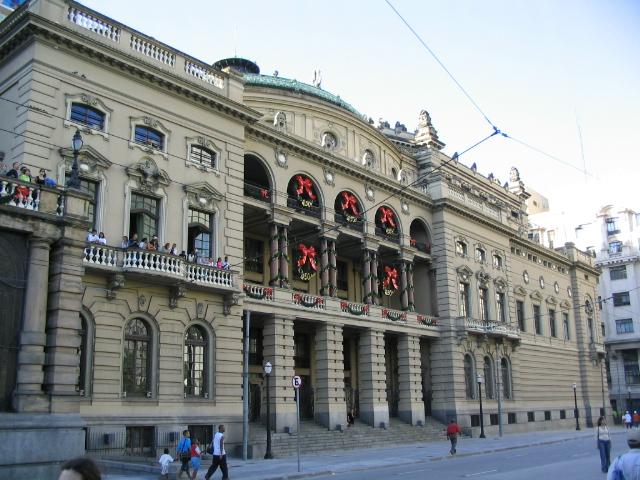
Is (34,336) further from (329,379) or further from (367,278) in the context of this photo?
(367,278)

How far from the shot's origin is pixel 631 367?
8262 centimetres

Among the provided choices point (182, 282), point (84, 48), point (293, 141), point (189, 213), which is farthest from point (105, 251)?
point (293, 141)

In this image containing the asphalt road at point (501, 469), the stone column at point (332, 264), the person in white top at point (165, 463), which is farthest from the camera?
the stone column at point (332, 264)

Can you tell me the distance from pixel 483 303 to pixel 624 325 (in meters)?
39.5

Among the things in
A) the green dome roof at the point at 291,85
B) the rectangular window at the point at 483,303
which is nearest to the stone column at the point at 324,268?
the green dome roof at the point at 291,85

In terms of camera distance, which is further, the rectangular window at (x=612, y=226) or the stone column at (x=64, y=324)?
the rectangular window at (x=612, y=226)

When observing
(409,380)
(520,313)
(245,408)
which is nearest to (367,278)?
(409,380)

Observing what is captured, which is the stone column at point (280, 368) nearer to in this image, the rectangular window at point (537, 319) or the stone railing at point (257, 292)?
the stone railing at point (257, 292)

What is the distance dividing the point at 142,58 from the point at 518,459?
2318 cm

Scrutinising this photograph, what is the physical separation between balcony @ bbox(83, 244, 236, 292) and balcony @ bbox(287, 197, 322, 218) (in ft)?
32.3

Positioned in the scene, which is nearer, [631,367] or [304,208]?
[304,208]

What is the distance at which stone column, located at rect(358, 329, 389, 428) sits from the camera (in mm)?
41031

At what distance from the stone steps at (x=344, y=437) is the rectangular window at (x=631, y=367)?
46565 millimetres

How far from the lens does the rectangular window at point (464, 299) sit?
49.7 m
